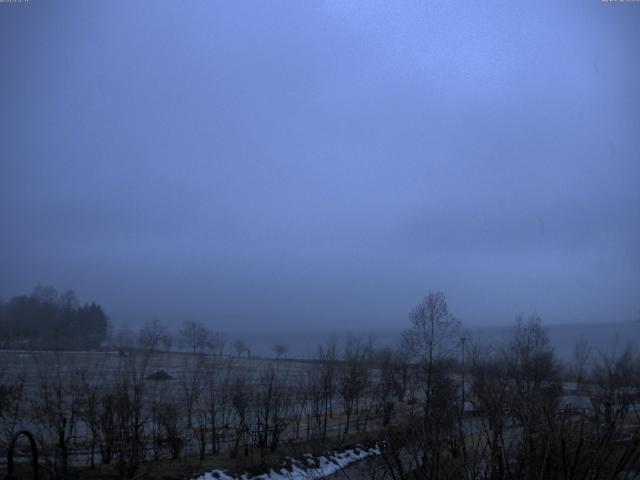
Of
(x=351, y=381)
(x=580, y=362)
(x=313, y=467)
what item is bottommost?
(x=313, y=467)

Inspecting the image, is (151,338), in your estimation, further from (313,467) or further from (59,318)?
(59,318)

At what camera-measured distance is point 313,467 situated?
2689 cm

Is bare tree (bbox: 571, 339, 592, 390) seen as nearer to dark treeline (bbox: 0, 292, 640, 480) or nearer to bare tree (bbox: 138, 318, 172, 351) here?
dark treeline (bbox: 0, 292, 640, 480)

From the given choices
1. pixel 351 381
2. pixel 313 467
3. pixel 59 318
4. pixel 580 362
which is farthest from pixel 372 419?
pixel 59 318

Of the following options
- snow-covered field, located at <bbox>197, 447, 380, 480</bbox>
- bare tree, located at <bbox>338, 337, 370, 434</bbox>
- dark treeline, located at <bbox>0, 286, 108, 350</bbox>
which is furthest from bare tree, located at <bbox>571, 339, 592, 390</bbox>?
dark treeline, located at <bbox>0, 286, 108, 350</bbox>

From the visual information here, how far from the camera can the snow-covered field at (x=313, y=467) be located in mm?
23844

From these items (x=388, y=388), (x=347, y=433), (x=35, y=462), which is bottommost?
(x=347, y=433)

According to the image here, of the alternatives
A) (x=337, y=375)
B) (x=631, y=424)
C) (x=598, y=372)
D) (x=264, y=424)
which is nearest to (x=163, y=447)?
(x=264, y=424)

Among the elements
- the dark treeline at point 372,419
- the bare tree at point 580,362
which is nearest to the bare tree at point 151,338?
the dark treeline at point 372,419

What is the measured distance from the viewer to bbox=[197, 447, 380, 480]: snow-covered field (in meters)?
23.8

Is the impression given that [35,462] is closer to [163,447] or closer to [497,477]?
[497,477]

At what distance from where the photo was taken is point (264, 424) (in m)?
29.3

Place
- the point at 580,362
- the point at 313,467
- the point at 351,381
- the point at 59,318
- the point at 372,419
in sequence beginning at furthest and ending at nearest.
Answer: the point at 59,318 < the point at 580,362 < the point at 351,381 < the point at 372,419 < the point at 313,467

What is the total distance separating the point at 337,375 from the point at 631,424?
2167 centimetres
